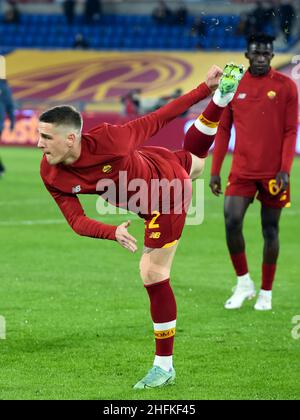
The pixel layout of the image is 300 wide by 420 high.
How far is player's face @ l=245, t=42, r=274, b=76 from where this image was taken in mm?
9297

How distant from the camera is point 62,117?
651 centimetres

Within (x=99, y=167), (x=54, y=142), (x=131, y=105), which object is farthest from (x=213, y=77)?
(x=131, y=105)

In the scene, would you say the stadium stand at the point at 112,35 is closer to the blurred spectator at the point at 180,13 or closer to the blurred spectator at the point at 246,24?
the blurred spectator at the point at 180,13

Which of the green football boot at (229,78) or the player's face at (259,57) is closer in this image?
the green football boot at (229,78)

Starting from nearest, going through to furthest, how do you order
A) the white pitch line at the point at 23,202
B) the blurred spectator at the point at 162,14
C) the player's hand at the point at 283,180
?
the player's hand at the point at 283,180
the white pitch line at the point at 23,202
the blurred spectator at the point at 162,14

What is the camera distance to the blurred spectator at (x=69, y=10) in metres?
43.1

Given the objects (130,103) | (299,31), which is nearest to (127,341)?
(130,103)

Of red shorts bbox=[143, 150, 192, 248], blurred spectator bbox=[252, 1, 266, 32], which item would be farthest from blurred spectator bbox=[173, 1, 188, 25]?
red shorts bbox=[143, 150, 192, 248]

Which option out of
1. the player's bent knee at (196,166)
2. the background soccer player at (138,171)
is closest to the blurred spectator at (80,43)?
the player's bent knee at (196,166)

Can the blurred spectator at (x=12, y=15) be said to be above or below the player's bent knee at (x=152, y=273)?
below

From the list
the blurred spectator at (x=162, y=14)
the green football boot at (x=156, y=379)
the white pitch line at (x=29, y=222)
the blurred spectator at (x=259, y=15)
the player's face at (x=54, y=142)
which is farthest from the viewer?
the blurred spectator at (x=162, y=14)

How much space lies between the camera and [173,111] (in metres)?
7.05

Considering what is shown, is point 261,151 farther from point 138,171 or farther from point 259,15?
point 259,15

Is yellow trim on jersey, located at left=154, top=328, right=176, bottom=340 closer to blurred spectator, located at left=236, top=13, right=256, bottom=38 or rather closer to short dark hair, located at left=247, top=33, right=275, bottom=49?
short dark hair, located at left=247, top=33, right=275, bottom=49
